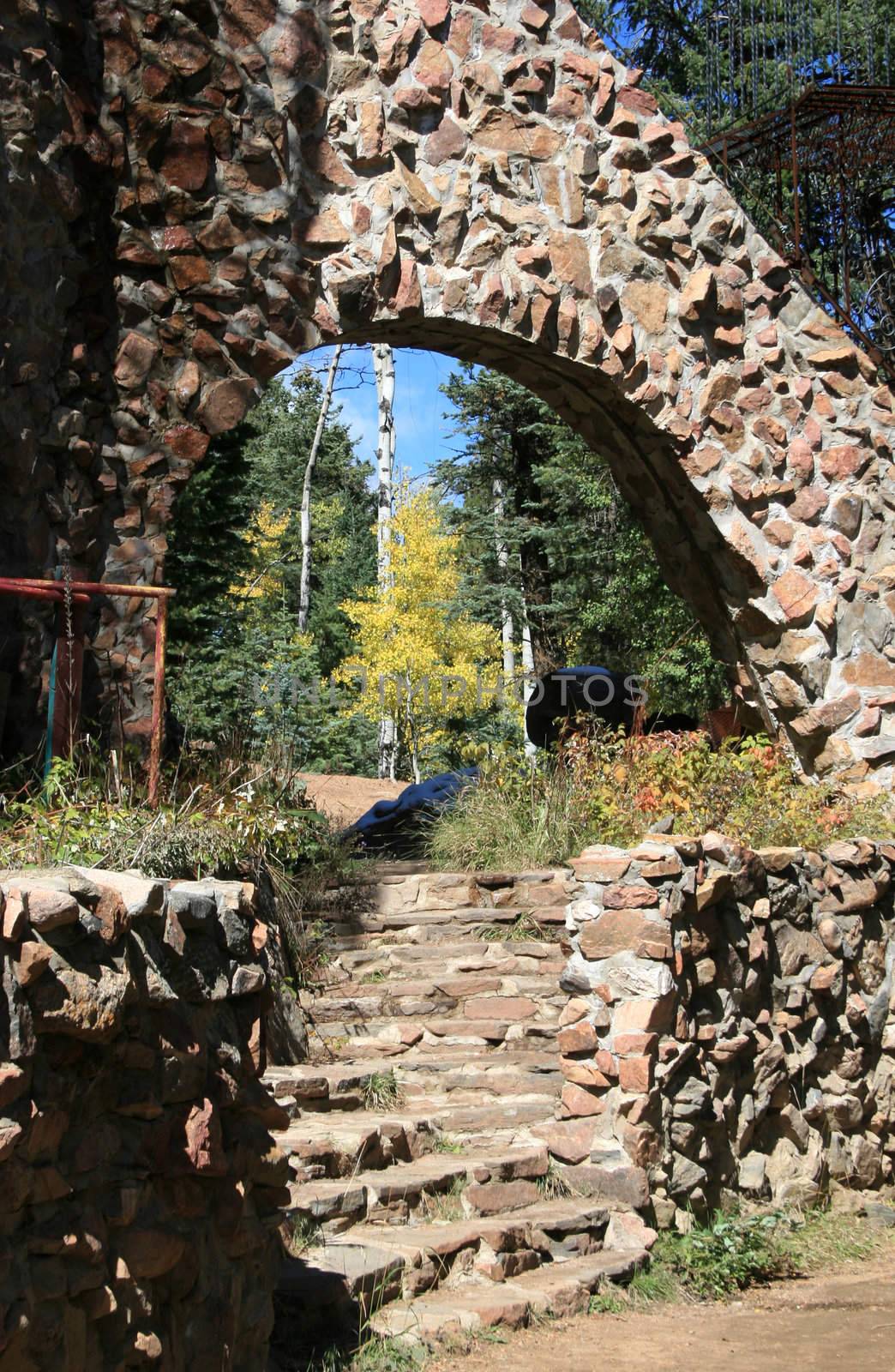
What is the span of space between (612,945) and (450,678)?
16.2 metres

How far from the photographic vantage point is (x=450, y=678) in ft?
73.0

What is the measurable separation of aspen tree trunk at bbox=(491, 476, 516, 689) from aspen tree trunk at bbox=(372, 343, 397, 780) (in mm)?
1831

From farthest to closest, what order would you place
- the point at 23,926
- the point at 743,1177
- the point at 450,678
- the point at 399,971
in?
the point at 450,678, the point at 399,971, the point at 743,1177, the point at 23,926

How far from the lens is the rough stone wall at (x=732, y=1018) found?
19.7 ft

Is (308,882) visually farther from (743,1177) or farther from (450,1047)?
(743,1177)

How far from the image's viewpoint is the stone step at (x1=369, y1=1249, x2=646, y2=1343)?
4.65 meters

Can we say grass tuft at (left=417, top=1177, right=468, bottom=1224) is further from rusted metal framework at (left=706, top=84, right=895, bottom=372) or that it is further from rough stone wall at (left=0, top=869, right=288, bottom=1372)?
rusted metal framework at (left=706, top=84, right=895, bottom=372)

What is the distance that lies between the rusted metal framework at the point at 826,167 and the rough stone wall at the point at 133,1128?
7.70m

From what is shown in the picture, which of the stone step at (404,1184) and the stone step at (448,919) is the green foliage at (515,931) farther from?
the stone step at (404,1184)

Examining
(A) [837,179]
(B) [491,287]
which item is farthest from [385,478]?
(B) [491,287]

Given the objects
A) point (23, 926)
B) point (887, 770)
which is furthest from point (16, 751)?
point (887, 770)

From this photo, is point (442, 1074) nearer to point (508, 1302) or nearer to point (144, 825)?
point (508, 1302)

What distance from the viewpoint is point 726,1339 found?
5074 millimetres

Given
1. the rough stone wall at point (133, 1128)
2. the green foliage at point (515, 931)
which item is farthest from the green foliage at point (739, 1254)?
the rough stone wall at point (133, 1128)
